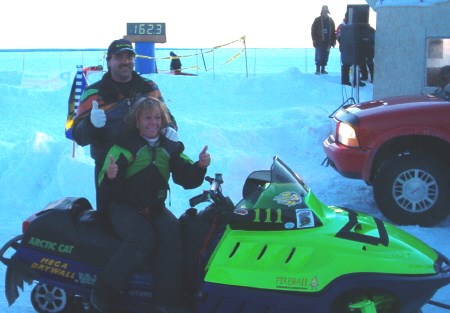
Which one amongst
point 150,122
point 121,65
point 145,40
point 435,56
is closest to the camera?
point 150,122

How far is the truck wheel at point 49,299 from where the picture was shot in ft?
16.0

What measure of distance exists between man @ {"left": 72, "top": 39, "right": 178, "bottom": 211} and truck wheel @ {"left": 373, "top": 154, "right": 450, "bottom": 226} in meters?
2.84

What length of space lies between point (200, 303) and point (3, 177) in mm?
5286

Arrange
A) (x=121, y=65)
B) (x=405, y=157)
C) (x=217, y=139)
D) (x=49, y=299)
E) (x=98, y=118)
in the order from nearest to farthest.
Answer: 1. (x=98, y=118)
2. (x=49, y=299)
3. (x=121, y=65)
4. (x=405, y=157)
5. (x=217, y=139)

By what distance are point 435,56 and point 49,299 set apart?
26.2 feet

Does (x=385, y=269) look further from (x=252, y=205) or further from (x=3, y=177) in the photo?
(x=3, y=177)

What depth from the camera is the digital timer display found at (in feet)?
76.3

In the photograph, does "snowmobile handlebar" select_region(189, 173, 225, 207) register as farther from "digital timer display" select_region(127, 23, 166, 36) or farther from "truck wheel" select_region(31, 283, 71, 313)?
"digital timer display" select_region(127, 23, 166, 36)

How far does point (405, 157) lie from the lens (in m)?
7.13

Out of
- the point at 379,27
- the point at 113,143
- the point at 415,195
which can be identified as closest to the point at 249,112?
the point at 379,27

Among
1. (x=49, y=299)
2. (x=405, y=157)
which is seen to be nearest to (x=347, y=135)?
(x=405, y=157)

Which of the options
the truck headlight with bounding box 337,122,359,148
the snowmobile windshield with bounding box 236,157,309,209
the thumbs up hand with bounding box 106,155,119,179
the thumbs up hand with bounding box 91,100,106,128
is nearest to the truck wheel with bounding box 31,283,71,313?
the thumbs up hand with bounding box 106,155,119,179

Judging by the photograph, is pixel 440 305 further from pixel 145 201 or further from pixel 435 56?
pixel 435 56

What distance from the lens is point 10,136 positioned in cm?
1333
